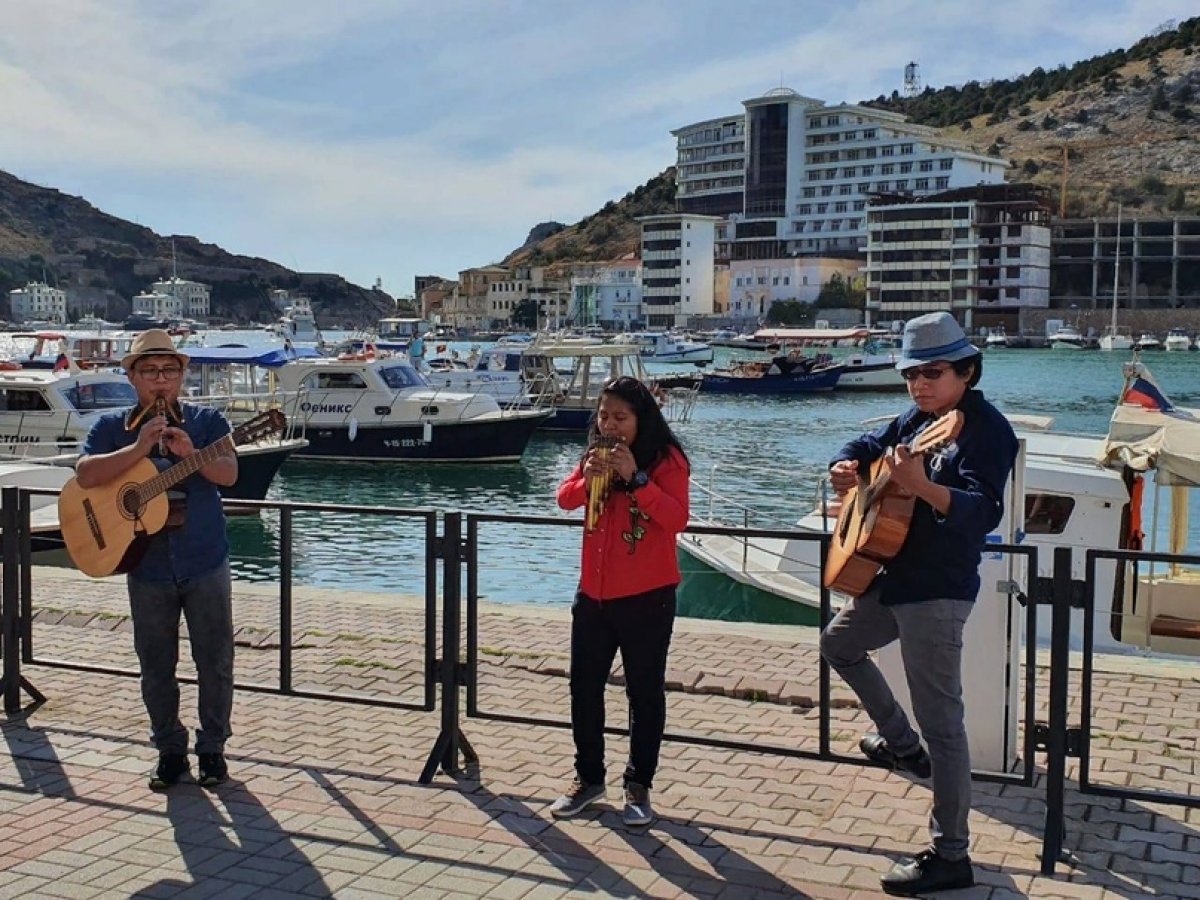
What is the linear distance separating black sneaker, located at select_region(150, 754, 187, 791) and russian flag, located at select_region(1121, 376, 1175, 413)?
11.4m

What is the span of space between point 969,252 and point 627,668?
488 ft

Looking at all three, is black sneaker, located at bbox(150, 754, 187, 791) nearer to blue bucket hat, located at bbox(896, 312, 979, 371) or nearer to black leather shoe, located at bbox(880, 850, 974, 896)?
black leather shoe, located at bbox(880, 850, 974, 896)

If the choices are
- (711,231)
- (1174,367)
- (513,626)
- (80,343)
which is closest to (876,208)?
(711,231)

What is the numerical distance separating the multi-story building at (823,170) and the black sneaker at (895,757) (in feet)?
569

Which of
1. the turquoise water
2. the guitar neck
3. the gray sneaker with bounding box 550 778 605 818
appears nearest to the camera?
the gray sneaker with bounding box 550 778 605 818

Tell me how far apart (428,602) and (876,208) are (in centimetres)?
15235

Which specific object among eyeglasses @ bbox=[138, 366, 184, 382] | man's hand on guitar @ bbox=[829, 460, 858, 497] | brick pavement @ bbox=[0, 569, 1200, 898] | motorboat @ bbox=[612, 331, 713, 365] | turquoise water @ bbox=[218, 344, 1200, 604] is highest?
motorboat @ bbox=[612, 331, 713, 365]

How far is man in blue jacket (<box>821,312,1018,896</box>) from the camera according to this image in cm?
455

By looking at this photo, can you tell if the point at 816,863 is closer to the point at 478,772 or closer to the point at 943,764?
the point at 943,764

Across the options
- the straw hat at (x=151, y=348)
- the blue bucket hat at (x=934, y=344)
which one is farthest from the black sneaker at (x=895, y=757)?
the straw hat at (x=151, y=348)

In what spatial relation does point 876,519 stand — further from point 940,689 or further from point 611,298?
point 611,298

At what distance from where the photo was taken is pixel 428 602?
6316 mm

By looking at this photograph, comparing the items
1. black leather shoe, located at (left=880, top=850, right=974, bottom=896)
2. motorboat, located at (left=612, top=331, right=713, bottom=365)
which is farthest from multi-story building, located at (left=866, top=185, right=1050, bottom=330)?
black leather shoe, located at (left=880, top=850, right=974, bottom=896)

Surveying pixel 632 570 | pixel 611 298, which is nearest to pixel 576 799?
pixel 632 570
